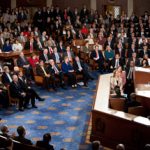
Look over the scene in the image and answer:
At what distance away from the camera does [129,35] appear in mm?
17266

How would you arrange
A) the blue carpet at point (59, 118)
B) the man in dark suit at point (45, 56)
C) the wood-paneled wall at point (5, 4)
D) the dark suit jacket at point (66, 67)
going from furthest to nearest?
the wood-paneled wall at point (5, 4)
the man in dark suit at point (45, 56)
the dark suit jacket at point (66, 67)
the blue carpet at point (59, 118)

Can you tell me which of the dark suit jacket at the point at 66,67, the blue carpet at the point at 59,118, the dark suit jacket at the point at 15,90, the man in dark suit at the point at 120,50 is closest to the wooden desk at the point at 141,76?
the blue carpet at the point at 59,118

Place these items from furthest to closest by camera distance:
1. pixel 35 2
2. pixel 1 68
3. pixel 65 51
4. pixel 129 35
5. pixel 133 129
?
pixel 35 2, pixel 129 35, pixel 65 51, pixel 1 68, pixel 133 129

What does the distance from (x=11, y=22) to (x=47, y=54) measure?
4562 mm

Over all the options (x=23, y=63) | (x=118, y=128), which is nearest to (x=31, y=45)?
(x=23, y=63)

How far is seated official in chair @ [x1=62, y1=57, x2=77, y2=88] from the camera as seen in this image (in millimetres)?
12415

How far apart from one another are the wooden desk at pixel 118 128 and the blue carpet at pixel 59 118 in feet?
1.55


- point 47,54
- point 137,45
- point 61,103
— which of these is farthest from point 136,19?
point 61,103

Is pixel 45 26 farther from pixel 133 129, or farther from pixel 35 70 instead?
pixel 133 129

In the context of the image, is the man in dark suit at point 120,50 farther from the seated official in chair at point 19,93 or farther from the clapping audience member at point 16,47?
the seated official in chair at point 19,93

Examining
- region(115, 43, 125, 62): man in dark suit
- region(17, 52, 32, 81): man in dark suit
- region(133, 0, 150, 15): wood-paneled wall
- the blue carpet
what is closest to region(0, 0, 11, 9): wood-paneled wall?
region(133, 0, 150, 15): wood-paneled wall

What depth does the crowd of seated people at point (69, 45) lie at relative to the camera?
11.1m

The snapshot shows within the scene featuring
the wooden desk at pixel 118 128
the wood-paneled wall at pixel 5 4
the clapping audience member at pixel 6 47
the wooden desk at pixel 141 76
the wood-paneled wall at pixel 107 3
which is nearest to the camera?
the wooden desk at pixel 118 128

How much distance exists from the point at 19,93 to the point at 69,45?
6363mm
